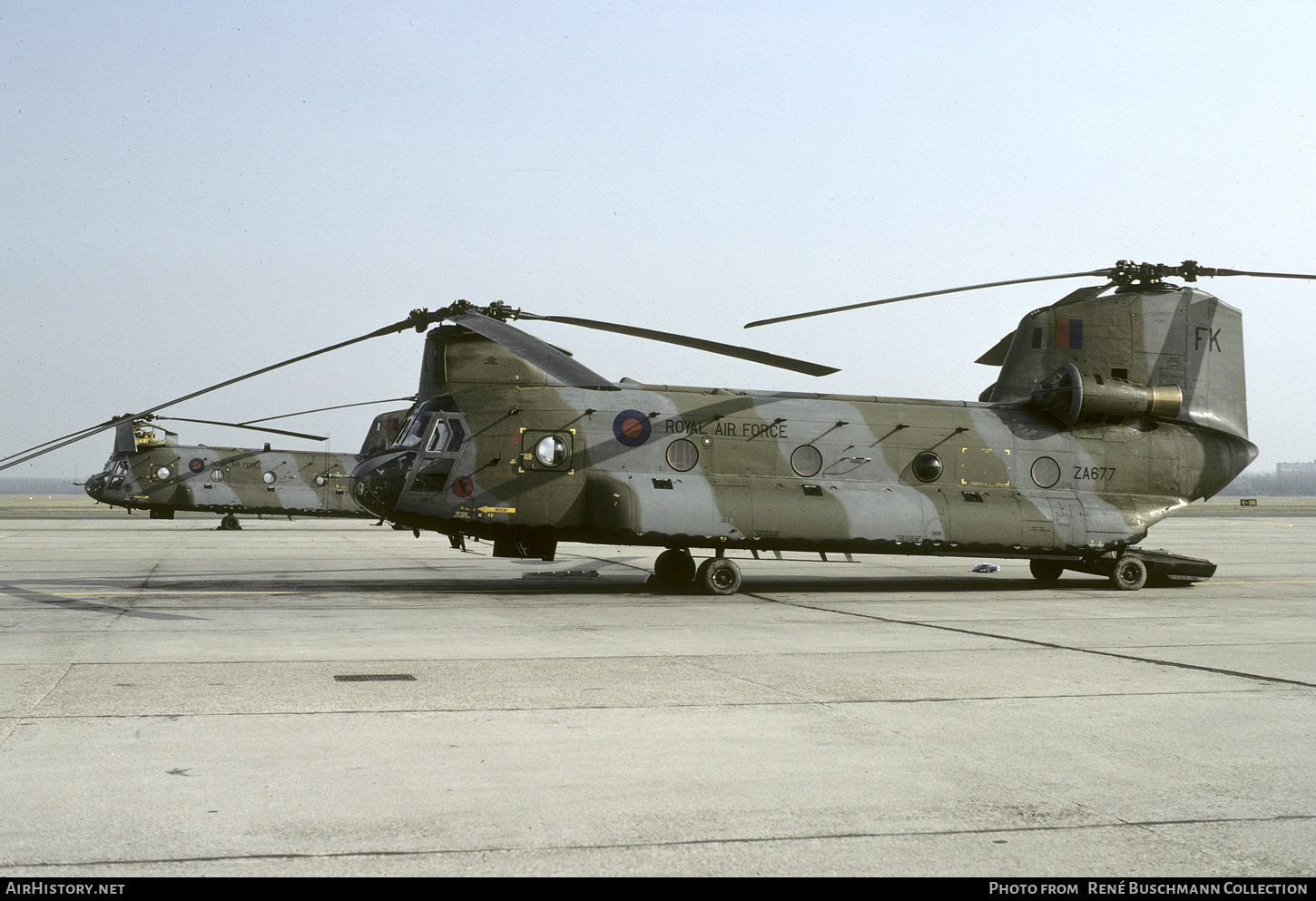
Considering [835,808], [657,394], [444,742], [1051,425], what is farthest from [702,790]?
[1051,425]

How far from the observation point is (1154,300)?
1867 centimetres

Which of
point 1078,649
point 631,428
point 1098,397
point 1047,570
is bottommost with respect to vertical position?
point 1078,649

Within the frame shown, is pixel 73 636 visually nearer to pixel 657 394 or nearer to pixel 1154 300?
pixel 657 394

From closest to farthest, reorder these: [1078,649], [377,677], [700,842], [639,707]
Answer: [700,842], [639,707], [377,677], [1078,649]

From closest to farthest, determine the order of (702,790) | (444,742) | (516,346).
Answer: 1. (702,790)
2. (444,742)
3. (516,346)

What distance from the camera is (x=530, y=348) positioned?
15250 millimetres

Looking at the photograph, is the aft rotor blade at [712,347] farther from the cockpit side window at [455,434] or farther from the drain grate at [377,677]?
the drain grate at [377,677]

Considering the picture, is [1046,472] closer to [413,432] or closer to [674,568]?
[674,568]

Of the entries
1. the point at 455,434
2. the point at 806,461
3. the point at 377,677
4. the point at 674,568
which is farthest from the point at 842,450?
the point at 377,677

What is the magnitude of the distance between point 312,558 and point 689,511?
37.6ft

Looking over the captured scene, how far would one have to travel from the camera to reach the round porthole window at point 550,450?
1606cm

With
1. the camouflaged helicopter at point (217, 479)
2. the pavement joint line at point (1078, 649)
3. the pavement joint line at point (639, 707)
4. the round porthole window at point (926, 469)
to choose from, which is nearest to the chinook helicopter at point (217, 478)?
the camouflaged helicopter at point (217, 479)

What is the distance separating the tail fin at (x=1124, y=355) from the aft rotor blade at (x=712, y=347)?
6162 mm

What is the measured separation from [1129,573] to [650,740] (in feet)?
46.9
